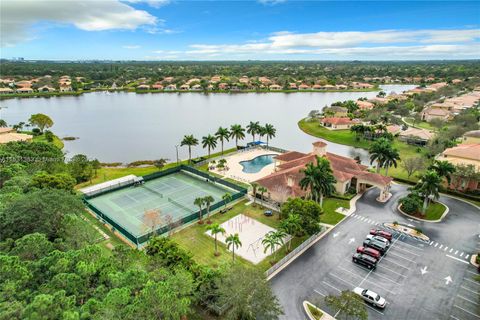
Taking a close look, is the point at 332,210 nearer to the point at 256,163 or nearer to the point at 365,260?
the point at 365,260

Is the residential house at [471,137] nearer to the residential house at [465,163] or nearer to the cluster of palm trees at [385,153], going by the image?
the residential house at [465,163]

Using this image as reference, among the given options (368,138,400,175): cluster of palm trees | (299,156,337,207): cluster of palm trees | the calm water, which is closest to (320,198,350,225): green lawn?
(299,156,337,207): cluster of palm trees

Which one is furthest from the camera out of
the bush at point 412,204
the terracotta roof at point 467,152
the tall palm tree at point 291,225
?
the terracotta roof at point 467,152

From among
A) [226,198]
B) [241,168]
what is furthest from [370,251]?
[241,168]

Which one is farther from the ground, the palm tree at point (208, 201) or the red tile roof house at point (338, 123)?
the palm tree at point (208, 201)

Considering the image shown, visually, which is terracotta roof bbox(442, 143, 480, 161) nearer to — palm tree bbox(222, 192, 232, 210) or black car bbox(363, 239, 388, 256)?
black car bbox(363, 239, 388, 256)

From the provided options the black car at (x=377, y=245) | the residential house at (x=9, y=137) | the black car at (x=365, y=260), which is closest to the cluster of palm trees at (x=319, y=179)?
the black car at (x=377, y=245)

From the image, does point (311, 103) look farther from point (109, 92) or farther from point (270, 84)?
point (109, 92)
